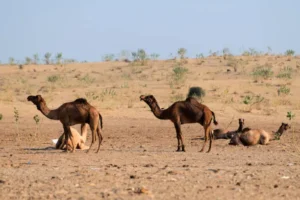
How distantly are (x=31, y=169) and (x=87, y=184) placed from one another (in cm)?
251

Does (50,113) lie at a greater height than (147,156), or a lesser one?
greater

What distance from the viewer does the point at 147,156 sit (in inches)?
629

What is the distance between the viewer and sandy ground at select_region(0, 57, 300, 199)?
34.9ft

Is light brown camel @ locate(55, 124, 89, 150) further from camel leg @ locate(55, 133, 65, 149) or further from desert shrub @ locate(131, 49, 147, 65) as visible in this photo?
desert shrub @ locate(131, 49, 147, 65)

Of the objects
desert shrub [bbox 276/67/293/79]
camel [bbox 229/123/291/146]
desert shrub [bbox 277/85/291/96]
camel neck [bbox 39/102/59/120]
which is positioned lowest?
camel [bbox 229/123/291/146]

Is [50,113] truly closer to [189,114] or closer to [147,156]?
[147,156]

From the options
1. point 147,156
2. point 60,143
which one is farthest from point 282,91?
point 147,156

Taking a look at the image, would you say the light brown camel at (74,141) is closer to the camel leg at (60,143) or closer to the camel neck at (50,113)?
the camel leg at (60,143)

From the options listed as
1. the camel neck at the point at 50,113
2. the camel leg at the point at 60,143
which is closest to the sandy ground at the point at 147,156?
the camel leg at the point at 60,143

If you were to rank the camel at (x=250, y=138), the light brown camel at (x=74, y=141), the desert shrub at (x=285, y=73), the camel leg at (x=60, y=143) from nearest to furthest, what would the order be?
the light brown camel at (x=74, y=141)
the camel leg at (x=60, y=143)
the camel at (x=250, y=138)
the desert shrub at (x=285, y=73)

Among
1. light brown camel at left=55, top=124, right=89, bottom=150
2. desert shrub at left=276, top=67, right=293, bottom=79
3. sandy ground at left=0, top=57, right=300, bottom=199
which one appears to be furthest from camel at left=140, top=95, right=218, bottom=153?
desert shrub at left=276, top=67, right=293, bottom=79

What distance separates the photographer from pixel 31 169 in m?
13.2

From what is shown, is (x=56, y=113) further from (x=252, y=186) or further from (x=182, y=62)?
(x=182, y=62)

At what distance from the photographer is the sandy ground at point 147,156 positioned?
10.6 metres
